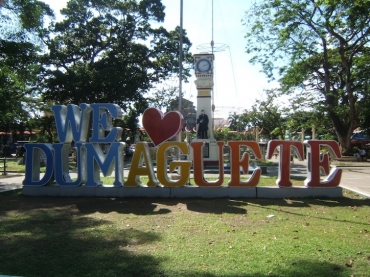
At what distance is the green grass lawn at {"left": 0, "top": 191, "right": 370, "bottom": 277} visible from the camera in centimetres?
554

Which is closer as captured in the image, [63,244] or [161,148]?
[63,244]

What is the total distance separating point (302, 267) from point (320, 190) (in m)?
6.93

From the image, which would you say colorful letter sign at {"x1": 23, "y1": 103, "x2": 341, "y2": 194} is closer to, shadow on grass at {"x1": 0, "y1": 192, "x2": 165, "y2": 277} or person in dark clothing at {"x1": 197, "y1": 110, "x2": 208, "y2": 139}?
shadow on grass at {"x1": 0, "y1": 192, "x2": 165, "y2": 277}

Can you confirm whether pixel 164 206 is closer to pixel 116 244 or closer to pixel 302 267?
pixel 116 244

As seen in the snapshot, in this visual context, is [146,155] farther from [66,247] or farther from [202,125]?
[202,125]

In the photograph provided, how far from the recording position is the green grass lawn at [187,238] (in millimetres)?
5535

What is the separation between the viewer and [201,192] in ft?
39.4

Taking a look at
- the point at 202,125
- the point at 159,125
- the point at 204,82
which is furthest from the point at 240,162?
the point at 204,82

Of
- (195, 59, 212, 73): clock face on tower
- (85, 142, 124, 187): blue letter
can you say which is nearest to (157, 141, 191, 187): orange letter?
(85, 142, 124, 187): blue letter

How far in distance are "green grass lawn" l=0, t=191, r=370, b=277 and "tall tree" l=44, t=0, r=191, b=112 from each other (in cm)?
1892

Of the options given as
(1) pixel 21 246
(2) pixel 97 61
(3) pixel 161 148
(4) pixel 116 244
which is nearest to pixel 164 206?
(3) pixel 161 148

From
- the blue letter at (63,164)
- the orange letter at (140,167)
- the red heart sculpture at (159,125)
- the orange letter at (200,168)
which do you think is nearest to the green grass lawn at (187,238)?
the orange letter at (200,168)

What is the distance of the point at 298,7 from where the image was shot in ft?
97.2

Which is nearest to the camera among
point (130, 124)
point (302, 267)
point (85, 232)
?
point (302, 267)
